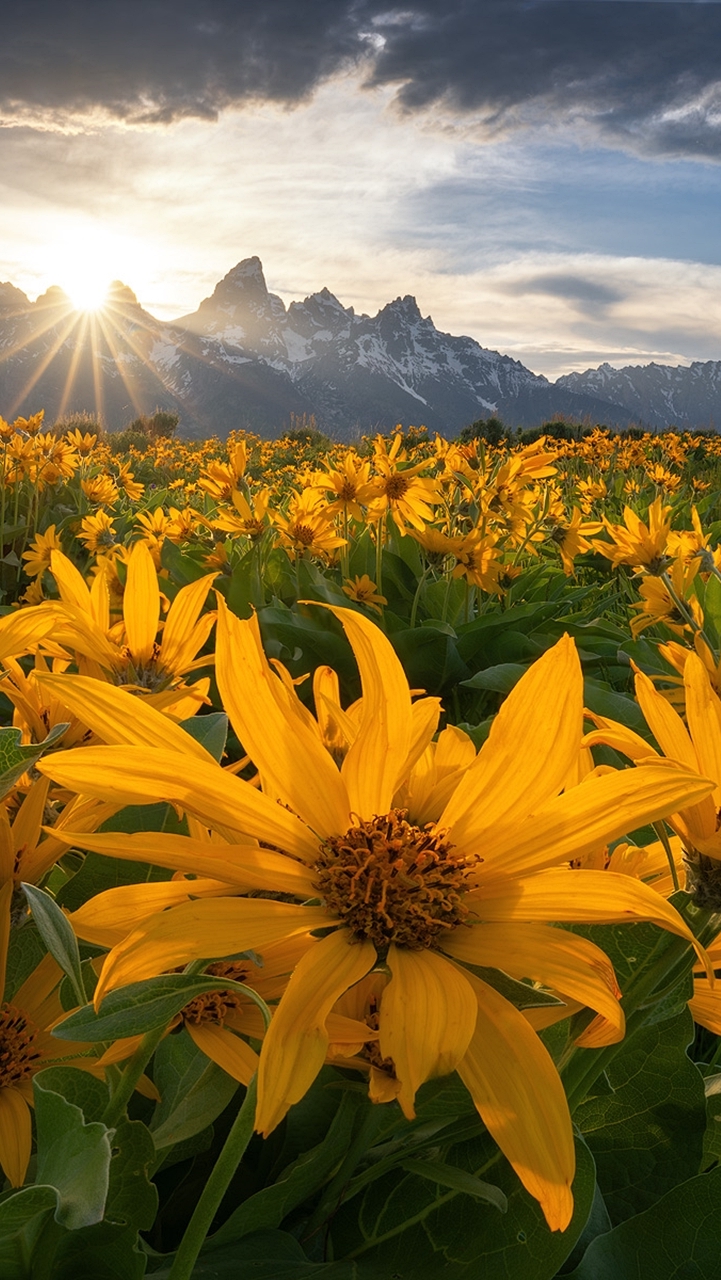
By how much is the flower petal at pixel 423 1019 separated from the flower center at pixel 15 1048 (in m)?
0.32

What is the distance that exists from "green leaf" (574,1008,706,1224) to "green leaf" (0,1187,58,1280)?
1.37ft

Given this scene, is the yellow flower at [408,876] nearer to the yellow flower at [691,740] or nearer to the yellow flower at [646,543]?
the yellow flower at [691,740]

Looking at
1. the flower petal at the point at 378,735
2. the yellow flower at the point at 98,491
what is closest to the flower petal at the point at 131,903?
the flower petal at the point at 378,735

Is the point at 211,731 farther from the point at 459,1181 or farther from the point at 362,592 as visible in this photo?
the point at 362,592

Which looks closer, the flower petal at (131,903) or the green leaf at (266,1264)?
the flower petal at (131,903)

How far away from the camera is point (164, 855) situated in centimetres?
48

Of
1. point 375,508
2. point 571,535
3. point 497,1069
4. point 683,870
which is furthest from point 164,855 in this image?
point 571,535

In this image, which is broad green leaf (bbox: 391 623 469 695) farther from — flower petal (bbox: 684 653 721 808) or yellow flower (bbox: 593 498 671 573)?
flower petal (bbox: 684 653 721 808)

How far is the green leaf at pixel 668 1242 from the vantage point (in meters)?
0.63

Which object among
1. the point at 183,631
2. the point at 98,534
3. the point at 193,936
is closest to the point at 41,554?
the point at 98,534

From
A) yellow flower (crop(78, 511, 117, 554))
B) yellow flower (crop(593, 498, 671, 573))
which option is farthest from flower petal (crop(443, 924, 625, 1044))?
yellow flower (crop(78, 511, 117, 554))

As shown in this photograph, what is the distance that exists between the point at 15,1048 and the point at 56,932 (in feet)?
0.74

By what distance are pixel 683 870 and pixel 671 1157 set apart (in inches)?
11.9

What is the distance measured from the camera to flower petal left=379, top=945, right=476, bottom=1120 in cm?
43
